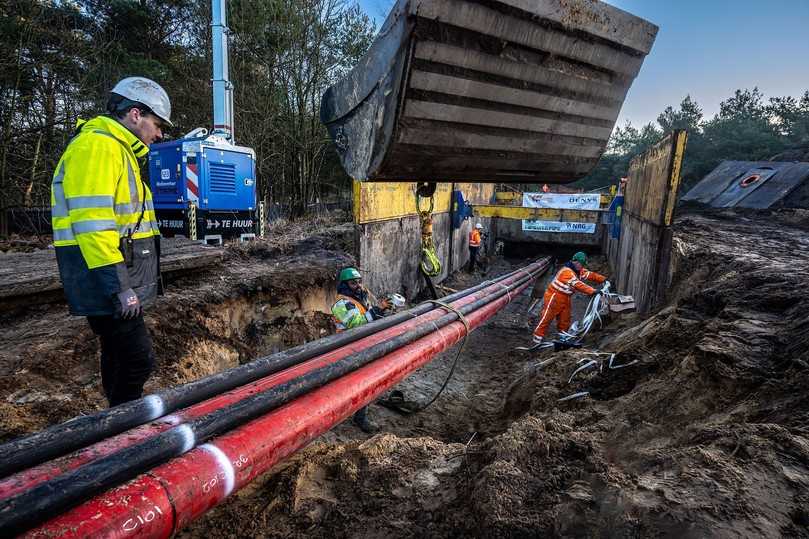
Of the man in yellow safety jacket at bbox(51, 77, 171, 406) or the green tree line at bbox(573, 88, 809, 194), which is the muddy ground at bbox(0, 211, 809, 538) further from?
the green tree line at bbox(573, 88, 809, 194)

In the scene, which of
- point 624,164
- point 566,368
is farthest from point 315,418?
point 624,164

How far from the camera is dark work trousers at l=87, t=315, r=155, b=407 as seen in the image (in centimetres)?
225

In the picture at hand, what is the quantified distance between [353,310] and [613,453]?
104 inches

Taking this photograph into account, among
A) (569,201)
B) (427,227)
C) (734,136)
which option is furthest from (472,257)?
(734,136)

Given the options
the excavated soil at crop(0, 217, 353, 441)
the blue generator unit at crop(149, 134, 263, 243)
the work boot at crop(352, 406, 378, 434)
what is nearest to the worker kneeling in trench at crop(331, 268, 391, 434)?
the work boot at crop(352, 406, 378, 434)

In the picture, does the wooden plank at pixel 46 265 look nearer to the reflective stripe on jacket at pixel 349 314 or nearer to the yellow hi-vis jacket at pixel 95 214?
the yellow hi-vis jacket at pixel 95 214

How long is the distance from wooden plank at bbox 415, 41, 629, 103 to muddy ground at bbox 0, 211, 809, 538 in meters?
1.65

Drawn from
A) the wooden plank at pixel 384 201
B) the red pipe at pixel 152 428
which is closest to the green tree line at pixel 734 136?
the wooden plank at pixel 384 201

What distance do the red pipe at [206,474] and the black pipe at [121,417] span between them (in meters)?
0.35

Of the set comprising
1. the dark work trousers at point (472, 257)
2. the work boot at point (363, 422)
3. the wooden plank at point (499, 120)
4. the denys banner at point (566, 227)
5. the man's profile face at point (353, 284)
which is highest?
the wooden plank at point (499, 120)

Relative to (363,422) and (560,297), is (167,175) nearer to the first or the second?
(363,422)

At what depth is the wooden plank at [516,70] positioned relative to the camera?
1.87m

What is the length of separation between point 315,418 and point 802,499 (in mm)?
1739

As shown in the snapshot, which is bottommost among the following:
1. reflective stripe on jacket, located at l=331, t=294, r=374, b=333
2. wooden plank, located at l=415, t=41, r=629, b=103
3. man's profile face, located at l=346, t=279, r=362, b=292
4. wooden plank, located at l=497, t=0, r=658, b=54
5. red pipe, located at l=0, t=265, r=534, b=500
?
reflective stripe on jacket, located at l=331, t=294, r=374, b=333
